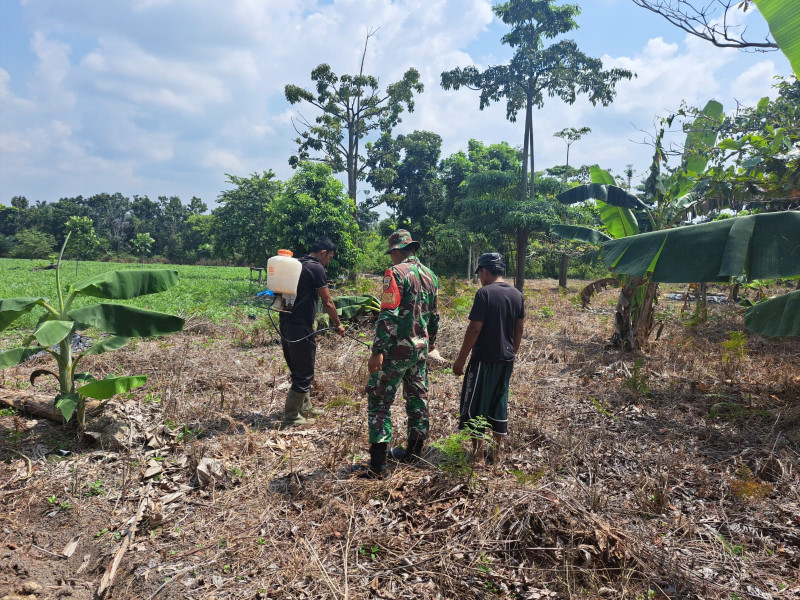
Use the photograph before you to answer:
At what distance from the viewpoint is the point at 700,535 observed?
111 inches

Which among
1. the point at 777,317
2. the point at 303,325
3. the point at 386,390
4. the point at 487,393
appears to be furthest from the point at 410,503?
the point at 777,317

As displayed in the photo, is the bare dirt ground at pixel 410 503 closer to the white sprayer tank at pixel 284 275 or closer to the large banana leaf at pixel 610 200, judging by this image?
the white sprayer tank at pixel 284 275

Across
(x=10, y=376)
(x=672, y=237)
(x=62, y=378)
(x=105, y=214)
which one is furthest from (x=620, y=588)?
(x=105, y=214)

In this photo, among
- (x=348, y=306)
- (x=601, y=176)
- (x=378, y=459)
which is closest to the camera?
(x=378, y=459)

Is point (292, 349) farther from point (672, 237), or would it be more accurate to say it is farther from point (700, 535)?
point (672, 237)

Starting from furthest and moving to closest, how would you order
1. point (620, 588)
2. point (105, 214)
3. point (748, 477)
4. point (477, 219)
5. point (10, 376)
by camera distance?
1. point (105, 214)
2. point (477, 219)
3. point (10, 376)
4. point (748, 477)
5. point (620, 588)

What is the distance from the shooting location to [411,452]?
12.4 ft

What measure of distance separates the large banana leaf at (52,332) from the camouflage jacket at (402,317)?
2494 millimetres

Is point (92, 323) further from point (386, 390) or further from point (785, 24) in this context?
point (785, 24)

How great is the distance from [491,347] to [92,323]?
3.52 metres

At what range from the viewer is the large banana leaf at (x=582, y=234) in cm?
854

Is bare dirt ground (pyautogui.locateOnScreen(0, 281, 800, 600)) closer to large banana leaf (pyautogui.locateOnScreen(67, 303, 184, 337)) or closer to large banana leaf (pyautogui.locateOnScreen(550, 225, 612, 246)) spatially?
large banana leaf (pyautogui.locateOnScreen(67, 303, 184, 337))

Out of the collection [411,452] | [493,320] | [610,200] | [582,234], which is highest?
[610,200]

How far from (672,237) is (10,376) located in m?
8.27
